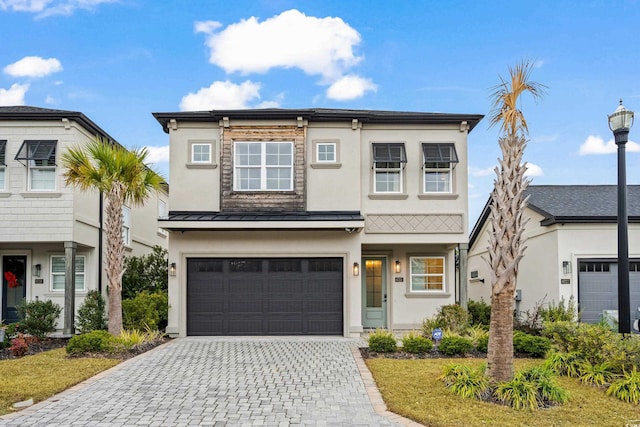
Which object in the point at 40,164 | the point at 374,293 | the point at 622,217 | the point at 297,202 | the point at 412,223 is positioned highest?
the point at 40,164

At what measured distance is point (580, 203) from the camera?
1545cm

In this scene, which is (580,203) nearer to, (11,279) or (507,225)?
(507,225)

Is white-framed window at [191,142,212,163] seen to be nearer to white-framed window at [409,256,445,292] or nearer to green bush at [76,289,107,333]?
green bush at [76,289,107,333]

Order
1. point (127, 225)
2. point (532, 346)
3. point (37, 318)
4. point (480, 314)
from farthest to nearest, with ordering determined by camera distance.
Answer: point (127, 225)
point (480, 314)
point (37, 318)
point (532, 346)

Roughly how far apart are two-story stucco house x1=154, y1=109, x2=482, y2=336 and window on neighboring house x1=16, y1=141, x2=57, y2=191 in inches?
127

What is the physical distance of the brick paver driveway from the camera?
6.50m

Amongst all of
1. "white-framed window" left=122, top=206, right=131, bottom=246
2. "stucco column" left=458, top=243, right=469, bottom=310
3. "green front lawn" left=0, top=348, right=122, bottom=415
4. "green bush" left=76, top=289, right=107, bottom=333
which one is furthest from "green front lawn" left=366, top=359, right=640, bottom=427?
"white-framed window" left=122, top=206, right=131, bottom=246

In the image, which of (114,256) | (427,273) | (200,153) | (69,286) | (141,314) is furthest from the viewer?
(427,273)

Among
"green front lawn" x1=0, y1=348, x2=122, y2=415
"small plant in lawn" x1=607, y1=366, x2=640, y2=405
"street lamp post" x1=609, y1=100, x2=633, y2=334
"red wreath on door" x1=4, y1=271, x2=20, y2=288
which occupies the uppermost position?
"street lamp post" x1=609, y1=100, x2=633, y2=334

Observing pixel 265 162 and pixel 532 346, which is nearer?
pixel 532 346

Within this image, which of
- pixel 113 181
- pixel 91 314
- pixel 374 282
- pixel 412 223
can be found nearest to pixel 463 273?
pixel 412 223

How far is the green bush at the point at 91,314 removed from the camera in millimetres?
14328

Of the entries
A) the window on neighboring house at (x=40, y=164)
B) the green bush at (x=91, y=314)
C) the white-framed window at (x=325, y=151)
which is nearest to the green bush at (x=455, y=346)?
the white-framed window at (x=325, y=151)

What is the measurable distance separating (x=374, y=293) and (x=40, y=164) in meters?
10.8
